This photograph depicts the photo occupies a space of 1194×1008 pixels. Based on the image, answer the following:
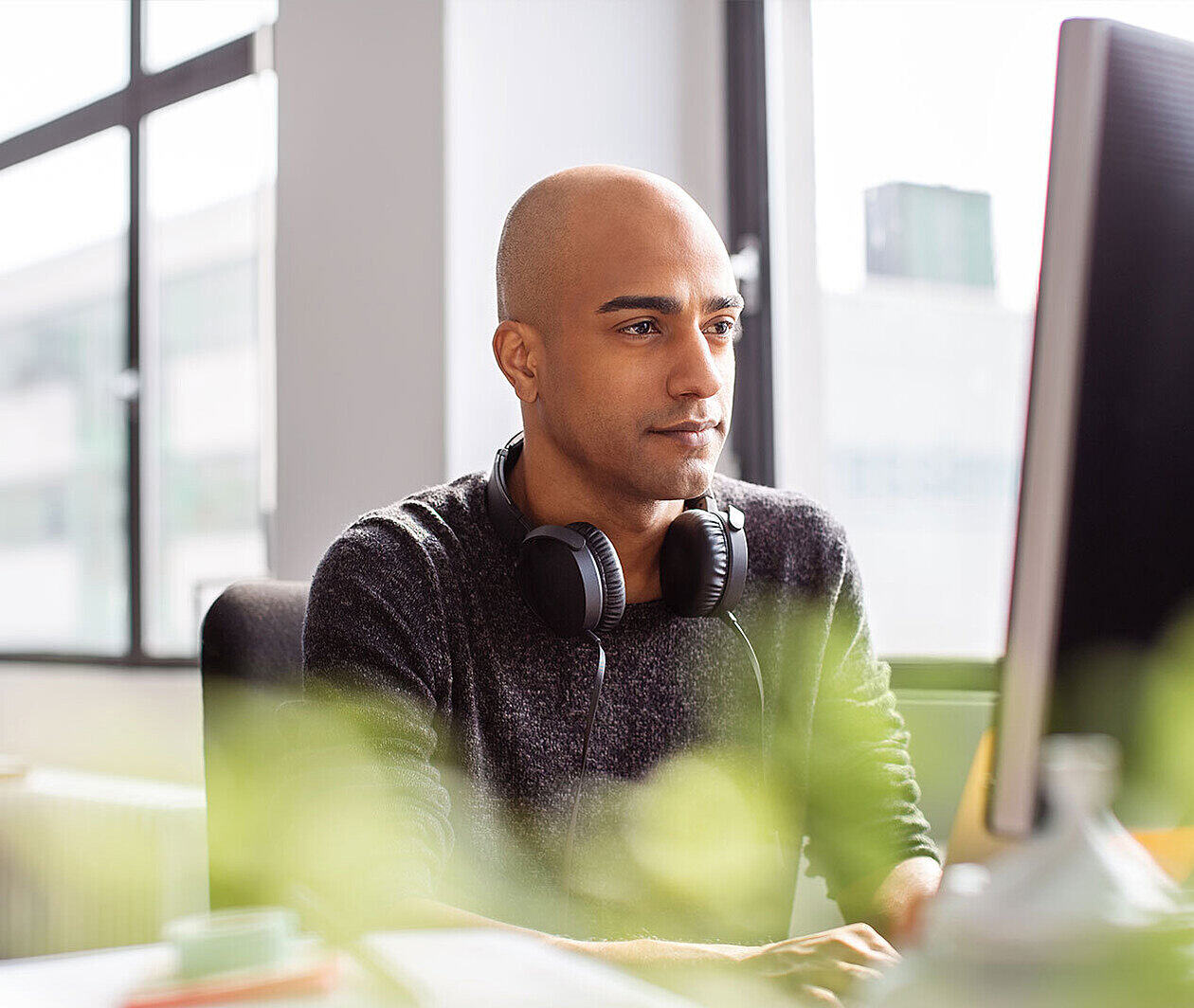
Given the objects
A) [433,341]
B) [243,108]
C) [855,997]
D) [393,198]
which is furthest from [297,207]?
[855,997]

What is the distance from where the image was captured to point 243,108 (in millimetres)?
2957

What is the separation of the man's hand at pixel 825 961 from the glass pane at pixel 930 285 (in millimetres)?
1169

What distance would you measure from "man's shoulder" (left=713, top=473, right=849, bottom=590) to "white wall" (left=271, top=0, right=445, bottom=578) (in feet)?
2.33

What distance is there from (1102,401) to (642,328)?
885 millimetres

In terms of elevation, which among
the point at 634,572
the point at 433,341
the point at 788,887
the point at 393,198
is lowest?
the point at 788,887

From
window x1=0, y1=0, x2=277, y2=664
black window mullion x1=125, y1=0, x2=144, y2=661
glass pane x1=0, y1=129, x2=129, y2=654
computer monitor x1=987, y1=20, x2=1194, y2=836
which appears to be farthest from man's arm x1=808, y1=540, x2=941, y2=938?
glass pane x1=0, y1=129, x2=129, y2=654

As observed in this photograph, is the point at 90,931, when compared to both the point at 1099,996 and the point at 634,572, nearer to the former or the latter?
the point at 634,572

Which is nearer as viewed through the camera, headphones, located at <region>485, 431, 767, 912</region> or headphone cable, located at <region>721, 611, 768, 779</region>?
headphones, located at <region>485, 431, 767, 912</region>

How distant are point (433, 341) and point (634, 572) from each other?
2.71 ft

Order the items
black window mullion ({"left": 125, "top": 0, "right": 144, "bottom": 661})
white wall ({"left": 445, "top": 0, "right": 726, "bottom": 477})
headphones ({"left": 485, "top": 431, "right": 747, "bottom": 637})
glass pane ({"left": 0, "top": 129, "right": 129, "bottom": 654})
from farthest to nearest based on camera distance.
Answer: glass pane ({"left": 0, "top": 129, "right": 129, "bottom": 654}), black window mullion ({"left": 125, "top": 0, "right": 144, "bottom": 661}), white wall ({"left": 445, "top": 0, "right": 726, "bottom": 477}), headphones ({"left": 485, "top": 431, "right": 747, "bottom": 637})

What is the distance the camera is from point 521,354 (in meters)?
1.50

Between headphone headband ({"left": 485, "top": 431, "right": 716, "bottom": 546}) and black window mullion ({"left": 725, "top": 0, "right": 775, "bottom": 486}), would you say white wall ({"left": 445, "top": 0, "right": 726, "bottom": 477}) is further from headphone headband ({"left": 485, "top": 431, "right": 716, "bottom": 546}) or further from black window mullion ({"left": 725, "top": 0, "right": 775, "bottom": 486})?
headphone headband ({"left": 485, "top": 431, "right": 716, "bottom": 546})

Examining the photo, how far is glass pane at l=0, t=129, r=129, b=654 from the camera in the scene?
3281 millimetres

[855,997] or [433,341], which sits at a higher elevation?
[433,341]
